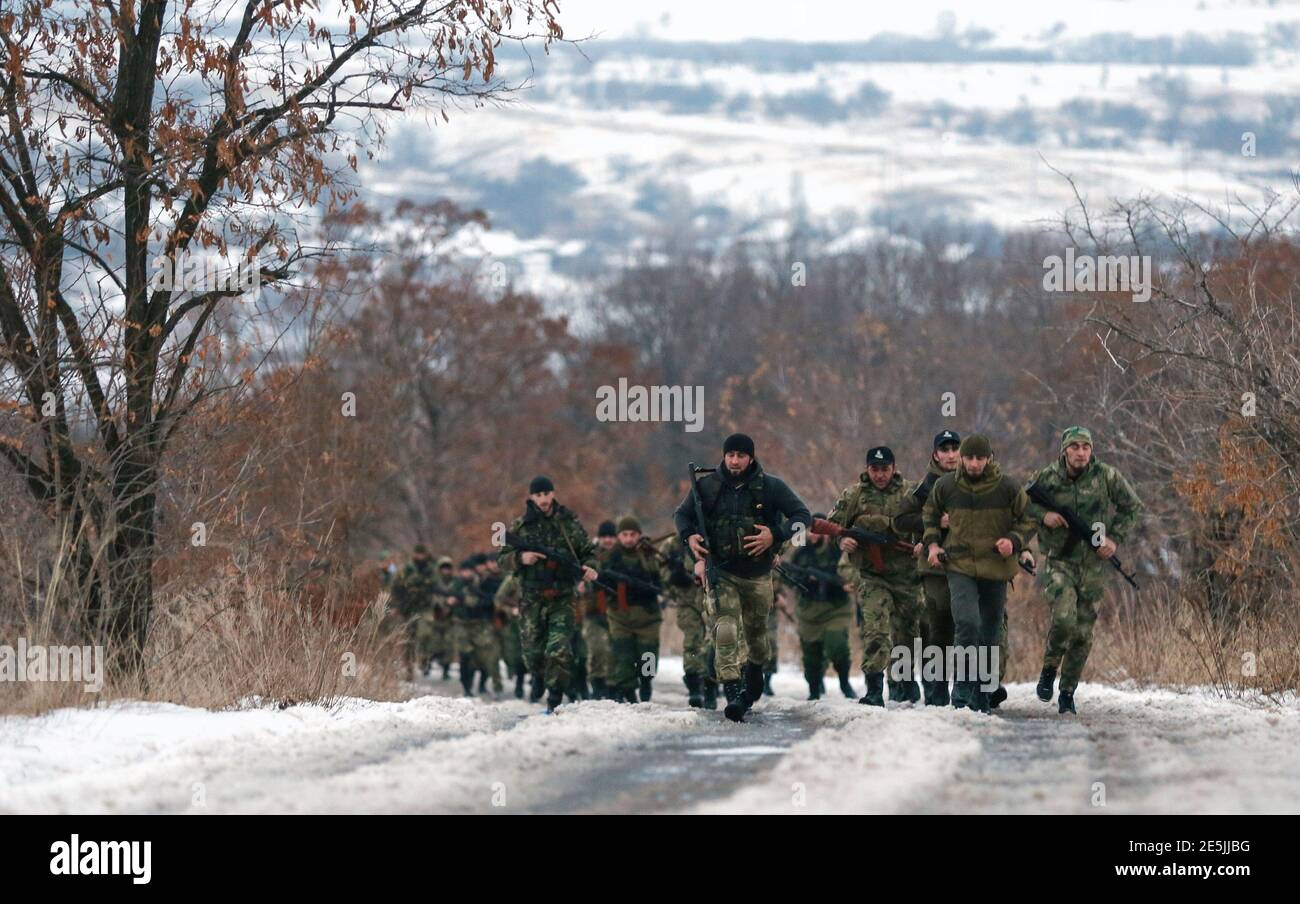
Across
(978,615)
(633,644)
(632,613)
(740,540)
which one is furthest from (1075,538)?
(633,644)

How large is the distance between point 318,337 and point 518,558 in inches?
287

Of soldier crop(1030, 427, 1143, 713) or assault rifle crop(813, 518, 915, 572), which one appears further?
assault rifle crop(813, 518, 915, 572)

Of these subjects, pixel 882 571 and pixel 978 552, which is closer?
pixel 978 552

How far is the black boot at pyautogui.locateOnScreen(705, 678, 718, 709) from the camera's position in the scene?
19.1 m

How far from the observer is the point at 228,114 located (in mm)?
14070

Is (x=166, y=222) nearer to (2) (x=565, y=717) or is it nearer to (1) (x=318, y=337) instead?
Answer: (2) (x=565, y=717)

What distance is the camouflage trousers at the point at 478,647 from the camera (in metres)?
29.7

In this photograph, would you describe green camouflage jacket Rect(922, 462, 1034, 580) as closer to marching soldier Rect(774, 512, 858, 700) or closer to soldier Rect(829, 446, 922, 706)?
soldier Rect(829, 446, 922, 706)

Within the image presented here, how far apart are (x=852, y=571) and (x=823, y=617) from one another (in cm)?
360

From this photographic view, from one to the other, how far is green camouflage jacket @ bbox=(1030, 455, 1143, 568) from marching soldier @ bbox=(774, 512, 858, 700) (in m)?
5.65

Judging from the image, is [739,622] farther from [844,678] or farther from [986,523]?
[844,678]

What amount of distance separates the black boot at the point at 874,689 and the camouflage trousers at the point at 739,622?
2.12 m

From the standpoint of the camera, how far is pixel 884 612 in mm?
17094

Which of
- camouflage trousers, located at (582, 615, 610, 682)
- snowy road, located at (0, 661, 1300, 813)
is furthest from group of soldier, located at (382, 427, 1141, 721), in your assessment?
→ snowy road, located at (0, 661, 1300, 813)
